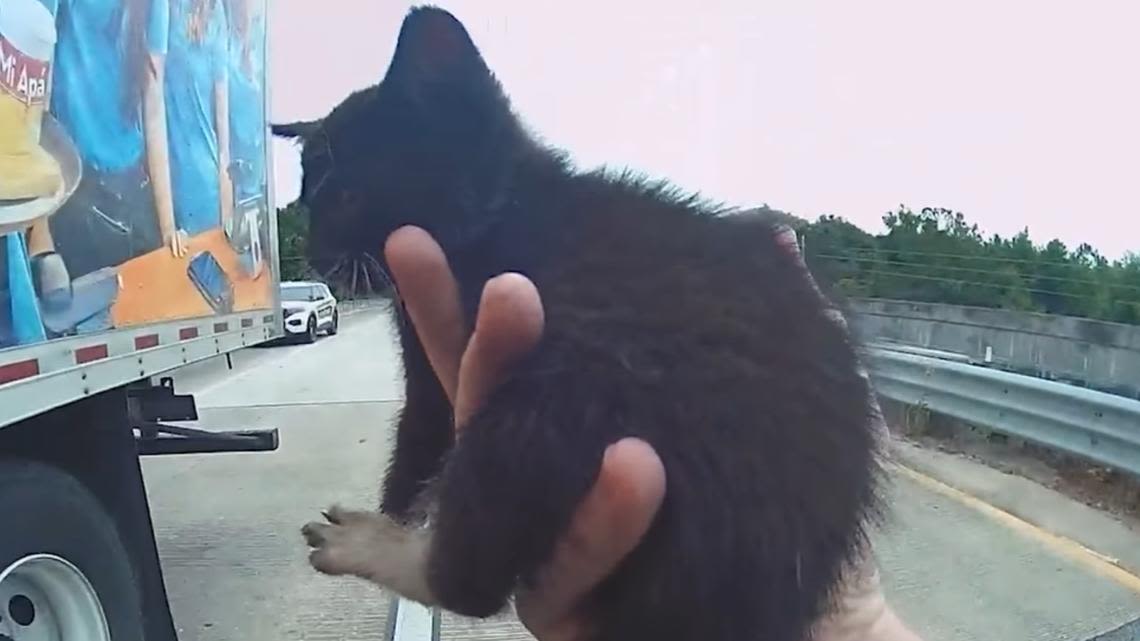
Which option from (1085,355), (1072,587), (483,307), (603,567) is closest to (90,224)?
(483,307)

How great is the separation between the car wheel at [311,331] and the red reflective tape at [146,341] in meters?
9.56

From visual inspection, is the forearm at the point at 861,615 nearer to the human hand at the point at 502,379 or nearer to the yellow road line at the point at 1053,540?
the human hand at the point at 502,379

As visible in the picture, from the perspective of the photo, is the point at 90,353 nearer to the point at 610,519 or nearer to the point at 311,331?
the point at 610,519

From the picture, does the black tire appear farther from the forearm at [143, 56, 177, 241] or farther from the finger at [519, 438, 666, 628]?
the finger at [519, 438, 666, 628]

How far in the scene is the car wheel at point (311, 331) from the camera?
1407 cm

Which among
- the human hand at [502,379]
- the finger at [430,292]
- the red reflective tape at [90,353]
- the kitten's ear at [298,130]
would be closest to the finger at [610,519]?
the human hand at [502,379]

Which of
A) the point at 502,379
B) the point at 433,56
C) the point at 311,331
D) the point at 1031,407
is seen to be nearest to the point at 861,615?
the point at 502,379

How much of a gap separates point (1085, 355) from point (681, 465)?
7095mm

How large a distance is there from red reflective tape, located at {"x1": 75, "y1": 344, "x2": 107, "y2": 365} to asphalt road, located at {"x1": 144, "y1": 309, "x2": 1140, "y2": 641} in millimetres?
865

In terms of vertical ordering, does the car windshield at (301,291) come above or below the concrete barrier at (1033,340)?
above

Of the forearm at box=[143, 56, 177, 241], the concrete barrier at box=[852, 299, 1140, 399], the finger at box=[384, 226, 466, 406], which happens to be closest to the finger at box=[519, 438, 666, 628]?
the finger at box=[384, 226, 466, 406]

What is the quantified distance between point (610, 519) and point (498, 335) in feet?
1.12

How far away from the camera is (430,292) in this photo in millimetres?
1874

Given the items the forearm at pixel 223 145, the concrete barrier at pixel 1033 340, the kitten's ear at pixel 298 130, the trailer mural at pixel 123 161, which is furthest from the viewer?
the concrete barrier at pixel 1033 340
